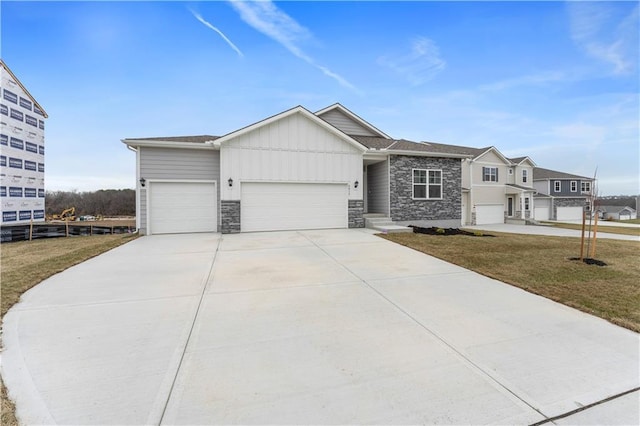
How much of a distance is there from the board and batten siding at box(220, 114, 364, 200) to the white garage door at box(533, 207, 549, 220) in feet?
79.3

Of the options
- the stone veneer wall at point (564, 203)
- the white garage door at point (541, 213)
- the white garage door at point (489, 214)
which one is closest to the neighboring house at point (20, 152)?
the white garage door at point (489, 214)

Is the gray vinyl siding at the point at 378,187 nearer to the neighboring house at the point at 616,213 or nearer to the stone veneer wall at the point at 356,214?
the stone veneer wall at the point at 356,214

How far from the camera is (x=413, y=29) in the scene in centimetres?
1152

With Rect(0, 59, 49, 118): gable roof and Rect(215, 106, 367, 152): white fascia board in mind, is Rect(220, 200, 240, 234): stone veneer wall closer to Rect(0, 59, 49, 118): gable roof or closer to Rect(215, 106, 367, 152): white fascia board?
Rect(215, 106, 367, 152): white fascia board

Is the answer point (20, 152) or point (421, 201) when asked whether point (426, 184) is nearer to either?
point (421, 201)

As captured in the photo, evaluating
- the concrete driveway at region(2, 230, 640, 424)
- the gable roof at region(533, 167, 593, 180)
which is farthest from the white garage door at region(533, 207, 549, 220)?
the concrete driveway at region(2, 230, 640, 424)

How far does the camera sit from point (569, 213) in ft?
91.2

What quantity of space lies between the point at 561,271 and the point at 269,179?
966 cm

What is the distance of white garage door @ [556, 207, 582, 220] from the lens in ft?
89.9

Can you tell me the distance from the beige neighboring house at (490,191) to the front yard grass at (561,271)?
1188cm

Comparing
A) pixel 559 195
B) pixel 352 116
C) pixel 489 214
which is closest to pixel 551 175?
pixel 559 195

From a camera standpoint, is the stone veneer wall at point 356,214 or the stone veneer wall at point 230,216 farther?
the stone veneer wall at point 356,214

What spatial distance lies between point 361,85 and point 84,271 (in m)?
15.9

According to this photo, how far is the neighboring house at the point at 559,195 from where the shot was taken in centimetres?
2710
